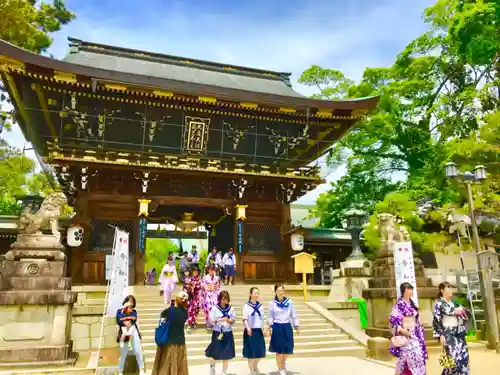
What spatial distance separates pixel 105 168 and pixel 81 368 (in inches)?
352

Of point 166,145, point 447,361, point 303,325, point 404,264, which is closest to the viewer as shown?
point 447,361

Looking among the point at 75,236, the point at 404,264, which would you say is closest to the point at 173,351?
the point at 404,264

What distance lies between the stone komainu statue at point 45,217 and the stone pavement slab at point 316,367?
4.51 meters

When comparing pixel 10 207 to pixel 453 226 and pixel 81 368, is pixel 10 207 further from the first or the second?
pixel 453 226

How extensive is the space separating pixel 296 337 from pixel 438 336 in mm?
5201

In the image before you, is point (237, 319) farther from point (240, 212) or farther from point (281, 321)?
point (240, 212)

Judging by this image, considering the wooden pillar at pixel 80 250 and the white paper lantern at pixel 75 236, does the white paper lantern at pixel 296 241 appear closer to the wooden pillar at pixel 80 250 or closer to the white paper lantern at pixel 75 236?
the wooden pillar at pixel 80 250

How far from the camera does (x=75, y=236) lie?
48.3 feet

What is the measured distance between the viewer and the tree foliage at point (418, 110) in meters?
21.1

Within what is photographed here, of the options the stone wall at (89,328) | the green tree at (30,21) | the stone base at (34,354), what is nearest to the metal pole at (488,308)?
the stone wall at (89,328)

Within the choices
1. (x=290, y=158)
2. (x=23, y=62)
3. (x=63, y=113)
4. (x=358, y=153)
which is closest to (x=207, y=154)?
(x=290, y=158)

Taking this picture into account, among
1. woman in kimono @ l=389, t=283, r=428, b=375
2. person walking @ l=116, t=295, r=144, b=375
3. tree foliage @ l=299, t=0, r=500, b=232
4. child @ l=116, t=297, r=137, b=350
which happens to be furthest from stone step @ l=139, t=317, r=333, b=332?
tree foliage @ l=299, t=0, r=500, b=232

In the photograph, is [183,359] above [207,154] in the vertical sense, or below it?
below

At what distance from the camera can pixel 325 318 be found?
466 inches
